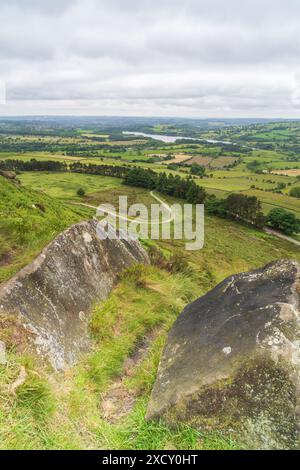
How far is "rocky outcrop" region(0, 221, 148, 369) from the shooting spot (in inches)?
262

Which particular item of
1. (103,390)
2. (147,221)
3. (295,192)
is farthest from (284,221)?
(103,390)

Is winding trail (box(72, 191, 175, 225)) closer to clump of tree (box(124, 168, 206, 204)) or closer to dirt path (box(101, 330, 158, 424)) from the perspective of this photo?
clump of tree (box(124, 168, 206, 204))

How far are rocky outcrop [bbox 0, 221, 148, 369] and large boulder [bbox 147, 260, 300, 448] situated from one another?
221cm

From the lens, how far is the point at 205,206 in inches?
4205

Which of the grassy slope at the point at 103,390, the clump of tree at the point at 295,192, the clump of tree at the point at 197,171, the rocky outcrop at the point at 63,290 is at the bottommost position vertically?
the clump of tree at the point at 295,192

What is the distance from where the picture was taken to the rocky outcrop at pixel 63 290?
6652 mm

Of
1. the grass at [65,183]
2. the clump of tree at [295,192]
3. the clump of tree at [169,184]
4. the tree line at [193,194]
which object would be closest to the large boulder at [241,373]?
the tree line at [193,194]

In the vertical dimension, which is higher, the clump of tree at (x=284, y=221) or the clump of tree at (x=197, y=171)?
the clump of tree at (x=197, y=171)

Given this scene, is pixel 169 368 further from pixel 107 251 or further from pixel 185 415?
pixel 107 251

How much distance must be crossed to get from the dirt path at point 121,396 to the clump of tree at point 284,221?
304 ft

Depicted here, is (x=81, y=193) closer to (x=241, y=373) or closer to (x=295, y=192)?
(x=295, y=192)

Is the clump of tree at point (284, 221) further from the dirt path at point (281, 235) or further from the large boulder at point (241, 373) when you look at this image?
the large boulder at point (241, 373)

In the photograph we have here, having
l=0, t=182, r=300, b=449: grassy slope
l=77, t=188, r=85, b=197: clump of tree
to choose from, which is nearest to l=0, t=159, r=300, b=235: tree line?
l=77, t=188, r=85, b=197: clump of tree
